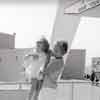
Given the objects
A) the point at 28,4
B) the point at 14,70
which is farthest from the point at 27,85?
the point at 28,4

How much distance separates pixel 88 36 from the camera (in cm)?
362

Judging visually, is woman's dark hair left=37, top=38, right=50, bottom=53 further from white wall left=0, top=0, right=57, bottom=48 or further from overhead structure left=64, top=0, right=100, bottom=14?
white wall left=0, top=0, right=57, bottom=48

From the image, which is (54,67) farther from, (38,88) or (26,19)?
(26,19)

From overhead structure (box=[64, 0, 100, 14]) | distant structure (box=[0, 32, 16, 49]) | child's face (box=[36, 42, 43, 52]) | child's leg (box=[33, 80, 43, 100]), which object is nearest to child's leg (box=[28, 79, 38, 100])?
child's leg (box=[33, 80, 43, 100])

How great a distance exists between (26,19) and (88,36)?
34.4 inches

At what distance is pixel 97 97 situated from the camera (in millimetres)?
2277

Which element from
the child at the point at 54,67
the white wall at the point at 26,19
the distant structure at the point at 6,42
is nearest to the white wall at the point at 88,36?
the white wall at the point at 26,19

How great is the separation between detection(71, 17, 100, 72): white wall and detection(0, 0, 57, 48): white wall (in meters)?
0.39

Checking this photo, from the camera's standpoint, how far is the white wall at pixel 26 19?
140 inches

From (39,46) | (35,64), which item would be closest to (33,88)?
(35,64)

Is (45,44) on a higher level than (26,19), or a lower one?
lower

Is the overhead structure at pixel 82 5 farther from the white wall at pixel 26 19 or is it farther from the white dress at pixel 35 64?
the white wall at pixel 26 19

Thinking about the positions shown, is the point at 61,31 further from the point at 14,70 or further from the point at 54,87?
the point at 54,87

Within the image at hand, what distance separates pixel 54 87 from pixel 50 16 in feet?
6.59
